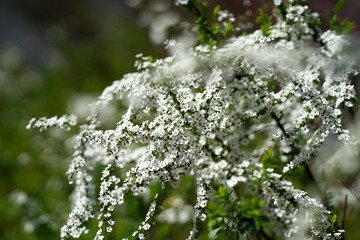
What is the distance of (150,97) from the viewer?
3170mm

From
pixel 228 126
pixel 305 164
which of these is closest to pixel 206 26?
pixel 228 126

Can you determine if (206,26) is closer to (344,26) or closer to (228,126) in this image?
(228,126)

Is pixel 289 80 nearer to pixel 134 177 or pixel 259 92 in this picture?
pixel 259 92

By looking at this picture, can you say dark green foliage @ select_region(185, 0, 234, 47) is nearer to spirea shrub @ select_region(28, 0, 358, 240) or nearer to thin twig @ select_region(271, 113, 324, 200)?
spirea shrub @ select_region(28, 0, 358, 240)

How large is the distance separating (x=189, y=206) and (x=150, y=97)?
76.4 inches

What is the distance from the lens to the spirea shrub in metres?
2.58

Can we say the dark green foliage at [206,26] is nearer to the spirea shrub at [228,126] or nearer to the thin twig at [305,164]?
the spirea shrub at [228,126]


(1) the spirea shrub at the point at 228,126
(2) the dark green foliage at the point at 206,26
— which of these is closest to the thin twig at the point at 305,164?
(1) the spirea shrub at the point at 228,126

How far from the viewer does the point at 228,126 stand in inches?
119

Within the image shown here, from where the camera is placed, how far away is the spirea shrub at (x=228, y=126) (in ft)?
8.47

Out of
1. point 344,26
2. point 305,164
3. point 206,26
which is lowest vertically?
point 305,164

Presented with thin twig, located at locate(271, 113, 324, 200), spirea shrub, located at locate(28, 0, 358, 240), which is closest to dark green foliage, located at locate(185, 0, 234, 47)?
spirea shrub, located at locate(28, 0, 358, 240)

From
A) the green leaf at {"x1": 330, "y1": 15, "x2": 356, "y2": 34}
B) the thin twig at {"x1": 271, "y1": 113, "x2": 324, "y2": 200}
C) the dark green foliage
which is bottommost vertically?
the thin twig at {"x1": 271, "y1": 113, "x2": 324, "y2": 200}

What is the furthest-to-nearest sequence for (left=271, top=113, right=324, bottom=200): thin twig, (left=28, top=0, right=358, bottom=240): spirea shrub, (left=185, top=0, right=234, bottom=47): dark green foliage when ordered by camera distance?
(left=185, top=0, right=234, bottom=47): dark green foliage, (left=271, top=113, right=324, bottom=200): thin twig, (left=28, top=0, right=358, bottom=240): spirea shrub
